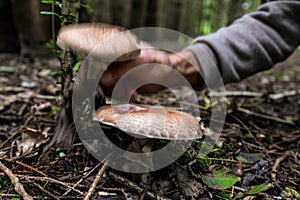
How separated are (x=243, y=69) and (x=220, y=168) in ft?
3.92

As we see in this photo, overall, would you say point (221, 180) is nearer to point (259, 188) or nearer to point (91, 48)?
point (259, 188)

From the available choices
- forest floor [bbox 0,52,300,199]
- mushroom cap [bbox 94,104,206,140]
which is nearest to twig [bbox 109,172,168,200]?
forest floor [bbox 0,52,300,199]

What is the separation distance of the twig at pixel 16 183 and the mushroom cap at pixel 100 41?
2.37ft

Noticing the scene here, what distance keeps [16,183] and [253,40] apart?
2200 mm

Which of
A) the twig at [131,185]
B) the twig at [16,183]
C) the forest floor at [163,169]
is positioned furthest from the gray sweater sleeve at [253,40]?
the twig at [16,183]

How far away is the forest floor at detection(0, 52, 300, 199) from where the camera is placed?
4.75 feet

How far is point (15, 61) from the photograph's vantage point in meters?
4.49

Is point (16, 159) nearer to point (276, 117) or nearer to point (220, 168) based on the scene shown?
point (220, 168)

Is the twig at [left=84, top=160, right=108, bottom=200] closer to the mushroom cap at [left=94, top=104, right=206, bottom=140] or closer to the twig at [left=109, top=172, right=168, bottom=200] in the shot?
the twig at [left=109, top=172, right=168, bottom=200]

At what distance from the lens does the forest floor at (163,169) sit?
1.45 metres

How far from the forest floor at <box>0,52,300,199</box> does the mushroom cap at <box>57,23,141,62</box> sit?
385mm

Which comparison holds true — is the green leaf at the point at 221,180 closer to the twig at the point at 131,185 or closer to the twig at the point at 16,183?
the twig at the point at 131,185

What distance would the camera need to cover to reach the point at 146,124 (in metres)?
1.38

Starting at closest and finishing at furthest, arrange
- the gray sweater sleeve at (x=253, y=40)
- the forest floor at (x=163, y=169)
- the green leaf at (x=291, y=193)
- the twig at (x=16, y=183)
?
the twig at (x=16, y=183), the forest floor at (x=163, y=169), the green leaf at (x=291, y=193), the gray sweater sleeve at (x=253, y=40)
